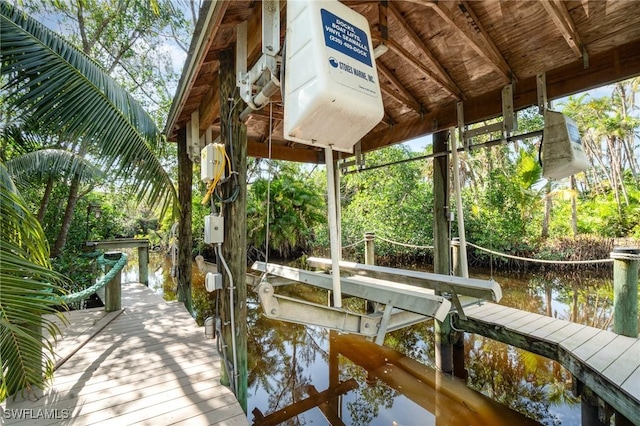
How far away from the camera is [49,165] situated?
5.33 m

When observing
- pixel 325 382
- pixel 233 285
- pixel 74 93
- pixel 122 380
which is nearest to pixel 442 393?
pixel 325 382

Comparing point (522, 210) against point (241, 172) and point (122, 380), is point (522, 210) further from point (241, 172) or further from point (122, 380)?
point (122, 380)

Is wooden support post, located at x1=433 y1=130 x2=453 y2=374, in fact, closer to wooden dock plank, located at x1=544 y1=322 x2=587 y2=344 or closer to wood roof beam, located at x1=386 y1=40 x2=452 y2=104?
wood roof beam, located at x1=386 y1=40 x2=452 y2=104

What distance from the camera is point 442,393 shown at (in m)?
3.66

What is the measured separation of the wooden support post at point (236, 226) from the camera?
2.60 meters

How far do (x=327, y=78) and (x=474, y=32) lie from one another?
6.38ft

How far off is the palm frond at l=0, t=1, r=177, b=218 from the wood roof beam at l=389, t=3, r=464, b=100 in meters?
3.16

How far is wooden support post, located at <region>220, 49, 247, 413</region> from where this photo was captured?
2596 millimetres

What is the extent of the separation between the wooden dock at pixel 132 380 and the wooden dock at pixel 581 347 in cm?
285

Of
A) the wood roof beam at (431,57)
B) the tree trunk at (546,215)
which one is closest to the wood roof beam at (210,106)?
the wood roof beam at (431,57)

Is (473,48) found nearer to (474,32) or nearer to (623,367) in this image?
(474,32)

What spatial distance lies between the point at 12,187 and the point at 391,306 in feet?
8.04

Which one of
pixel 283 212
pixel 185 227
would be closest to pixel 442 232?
pixel 185 227

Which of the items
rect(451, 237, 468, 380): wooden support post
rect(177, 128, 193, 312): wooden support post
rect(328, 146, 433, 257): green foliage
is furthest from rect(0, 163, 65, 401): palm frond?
rect(328, 146, 433, 257): green foliage
